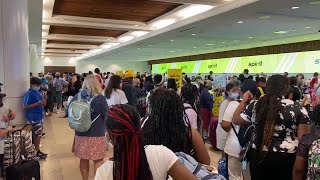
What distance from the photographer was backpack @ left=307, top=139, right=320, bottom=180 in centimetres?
212

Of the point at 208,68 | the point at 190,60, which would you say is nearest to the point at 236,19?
the point at 208,68

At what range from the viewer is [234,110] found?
3400 mm

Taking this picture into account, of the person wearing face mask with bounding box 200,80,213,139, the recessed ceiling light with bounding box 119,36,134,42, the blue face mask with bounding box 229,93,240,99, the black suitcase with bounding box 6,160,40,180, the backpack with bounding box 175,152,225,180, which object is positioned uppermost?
the recessed ceiling light with bounding box 119,36,134,42

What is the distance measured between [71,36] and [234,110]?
13320mm

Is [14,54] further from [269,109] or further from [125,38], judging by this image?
[125,38]

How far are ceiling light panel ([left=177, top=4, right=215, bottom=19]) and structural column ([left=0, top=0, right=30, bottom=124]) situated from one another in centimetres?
468

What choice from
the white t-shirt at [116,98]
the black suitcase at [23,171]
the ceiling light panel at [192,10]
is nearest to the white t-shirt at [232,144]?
the black suitcase at [23,171]

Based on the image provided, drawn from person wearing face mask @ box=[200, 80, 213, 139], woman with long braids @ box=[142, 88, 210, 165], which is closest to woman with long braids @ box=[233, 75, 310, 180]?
woman with long braids @ box=[142, 88, 210, 165]

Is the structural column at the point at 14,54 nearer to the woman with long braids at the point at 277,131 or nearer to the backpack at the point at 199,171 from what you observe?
the woman with long braids at the point at 277,131

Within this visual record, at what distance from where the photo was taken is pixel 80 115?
383 centimetres

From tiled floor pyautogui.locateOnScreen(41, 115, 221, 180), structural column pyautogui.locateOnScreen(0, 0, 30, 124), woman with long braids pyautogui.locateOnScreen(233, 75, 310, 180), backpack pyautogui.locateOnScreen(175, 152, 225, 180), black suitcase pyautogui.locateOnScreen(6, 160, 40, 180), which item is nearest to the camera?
backpack pyautogui.locateOnScreen(175, 152, 225, 180)

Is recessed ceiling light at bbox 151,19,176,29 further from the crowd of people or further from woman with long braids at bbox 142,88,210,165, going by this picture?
woman with long braids at bbox 142,88,210,165

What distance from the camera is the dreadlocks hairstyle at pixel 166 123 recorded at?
194 centimetres

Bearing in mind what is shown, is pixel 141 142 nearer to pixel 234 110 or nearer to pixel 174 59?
pixel 234 110
